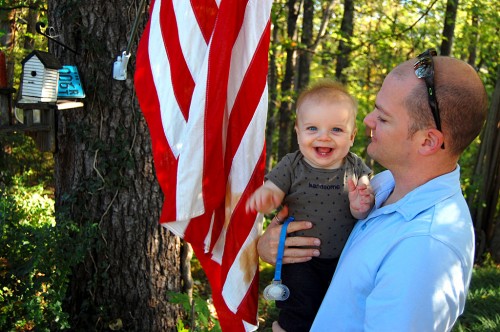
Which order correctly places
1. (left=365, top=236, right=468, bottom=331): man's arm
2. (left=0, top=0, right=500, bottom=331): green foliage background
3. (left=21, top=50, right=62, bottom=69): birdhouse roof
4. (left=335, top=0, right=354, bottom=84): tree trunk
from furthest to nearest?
(left=335, top=0, right=354, bottom=84): tree trunk
(left=21, top=50, right=62, bottom=69): birdhouse roof
(left=0, top=0, right=500, bottom=331): green foliage background
(left=365, top=236, right=468, bottom=331): man's arm

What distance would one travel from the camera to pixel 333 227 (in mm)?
2199

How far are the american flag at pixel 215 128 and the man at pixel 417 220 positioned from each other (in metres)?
0.62

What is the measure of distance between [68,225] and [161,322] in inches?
44.7

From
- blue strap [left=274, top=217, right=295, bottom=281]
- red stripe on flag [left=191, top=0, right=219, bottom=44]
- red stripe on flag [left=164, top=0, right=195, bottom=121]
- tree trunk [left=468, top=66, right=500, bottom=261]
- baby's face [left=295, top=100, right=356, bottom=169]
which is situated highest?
red stripe on flag [left=191, top=0, right=219, bottom=44]

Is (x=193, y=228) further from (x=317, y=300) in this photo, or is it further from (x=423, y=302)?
(x=423, y=302)

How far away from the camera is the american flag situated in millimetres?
2260

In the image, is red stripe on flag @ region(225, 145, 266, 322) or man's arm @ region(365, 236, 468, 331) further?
red stripe on flag @ region(225, 145, 266, 322)

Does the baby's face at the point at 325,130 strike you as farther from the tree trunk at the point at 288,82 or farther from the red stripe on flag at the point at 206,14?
the tree trunk at the point at 288,82

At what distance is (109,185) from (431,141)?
8.51ft

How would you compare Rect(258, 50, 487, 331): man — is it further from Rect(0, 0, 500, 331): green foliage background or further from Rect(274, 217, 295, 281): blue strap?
Rect(0, 0, 500, 331): green foliage background

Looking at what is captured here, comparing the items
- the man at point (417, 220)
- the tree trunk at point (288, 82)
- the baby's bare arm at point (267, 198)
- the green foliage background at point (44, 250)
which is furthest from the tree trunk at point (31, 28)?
the man at point (417, 220)

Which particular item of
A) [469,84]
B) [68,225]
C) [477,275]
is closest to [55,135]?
[68,225]

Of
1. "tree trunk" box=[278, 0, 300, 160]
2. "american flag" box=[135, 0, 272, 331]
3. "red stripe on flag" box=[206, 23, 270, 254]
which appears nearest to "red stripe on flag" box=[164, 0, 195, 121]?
"american flag" box=[135, 0, 272, 331]

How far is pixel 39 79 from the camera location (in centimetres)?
329
